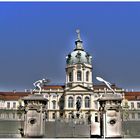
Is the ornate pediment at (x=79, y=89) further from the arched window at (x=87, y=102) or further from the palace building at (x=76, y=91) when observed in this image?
the arched window at (x=87, y=102)

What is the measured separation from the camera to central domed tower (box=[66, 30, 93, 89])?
266ft

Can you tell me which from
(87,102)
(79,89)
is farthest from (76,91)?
(87,102)

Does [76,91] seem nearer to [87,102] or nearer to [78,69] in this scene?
A: [87,102]

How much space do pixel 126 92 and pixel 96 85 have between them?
28.8ft

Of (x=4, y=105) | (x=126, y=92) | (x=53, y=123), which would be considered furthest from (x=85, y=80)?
(x=53, y=123)

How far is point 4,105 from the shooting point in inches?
3516

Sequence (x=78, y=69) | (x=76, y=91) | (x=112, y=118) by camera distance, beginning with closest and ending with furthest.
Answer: (x=112, y=118) → (x=76, y=91) → (x=78, y=69)

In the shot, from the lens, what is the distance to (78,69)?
8112 cm

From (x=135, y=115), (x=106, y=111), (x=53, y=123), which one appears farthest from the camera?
(x=135, y=115)

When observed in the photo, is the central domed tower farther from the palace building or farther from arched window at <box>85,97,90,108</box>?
arched window at <box>85,97,90,108</box>

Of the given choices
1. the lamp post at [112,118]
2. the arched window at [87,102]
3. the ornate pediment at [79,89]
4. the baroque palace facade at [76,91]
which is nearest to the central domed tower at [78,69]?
the baroque palace facade at [76,91]

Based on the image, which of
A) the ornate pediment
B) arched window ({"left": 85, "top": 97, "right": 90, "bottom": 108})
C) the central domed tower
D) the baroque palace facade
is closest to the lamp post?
the baroque palace facade

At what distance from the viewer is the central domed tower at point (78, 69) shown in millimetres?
80938

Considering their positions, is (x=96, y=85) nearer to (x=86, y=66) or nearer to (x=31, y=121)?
(x=86, y=66)
